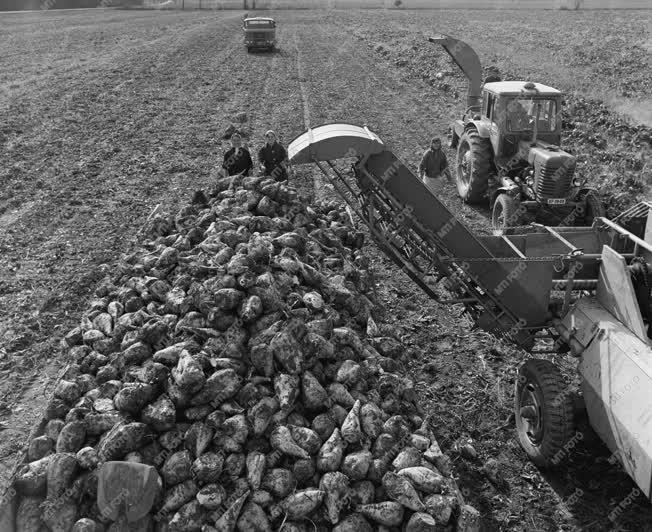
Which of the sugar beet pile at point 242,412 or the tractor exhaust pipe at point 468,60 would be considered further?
the tractor exhaust pipe at point 468,60

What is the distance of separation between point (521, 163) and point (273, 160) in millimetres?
4851

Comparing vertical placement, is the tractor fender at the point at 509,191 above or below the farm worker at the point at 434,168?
below

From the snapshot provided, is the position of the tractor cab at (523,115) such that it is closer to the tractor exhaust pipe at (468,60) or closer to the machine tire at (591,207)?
the machine tire at (591,207)

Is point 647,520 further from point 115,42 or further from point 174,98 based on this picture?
point 115,42

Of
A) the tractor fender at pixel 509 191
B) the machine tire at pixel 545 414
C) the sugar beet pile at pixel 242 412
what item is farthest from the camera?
the tractor fender at pixel 509 191

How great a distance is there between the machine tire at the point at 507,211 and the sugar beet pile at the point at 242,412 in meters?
4.67

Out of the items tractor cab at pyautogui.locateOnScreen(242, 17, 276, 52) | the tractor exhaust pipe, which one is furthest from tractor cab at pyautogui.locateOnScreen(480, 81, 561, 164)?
tractor cab at pyautogui.locateOnScreen(242, 17, 276, 52)

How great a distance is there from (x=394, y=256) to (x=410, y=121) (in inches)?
489

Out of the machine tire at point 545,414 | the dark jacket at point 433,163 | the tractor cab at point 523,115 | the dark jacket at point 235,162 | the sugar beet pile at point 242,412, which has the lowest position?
the machine tire at point 545,414

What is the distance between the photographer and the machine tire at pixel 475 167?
11602mm

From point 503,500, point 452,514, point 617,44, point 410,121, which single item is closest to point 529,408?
point 503,500

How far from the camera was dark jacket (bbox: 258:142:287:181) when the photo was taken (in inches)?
361

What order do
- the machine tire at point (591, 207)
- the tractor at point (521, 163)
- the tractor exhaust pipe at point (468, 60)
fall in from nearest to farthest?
the machine tire at point (591, 207) → the tractor at point (521, 163) → the tractor exhaust pipe at point (468, 60)

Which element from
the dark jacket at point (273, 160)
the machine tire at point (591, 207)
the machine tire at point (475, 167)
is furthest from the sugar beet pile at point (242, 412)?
the machine tire at point (475, 167)
